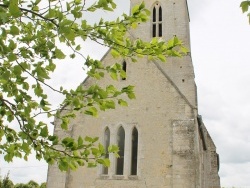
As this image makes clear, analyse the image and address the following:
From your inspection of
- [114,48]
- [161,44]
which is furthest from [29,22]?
[161,44]

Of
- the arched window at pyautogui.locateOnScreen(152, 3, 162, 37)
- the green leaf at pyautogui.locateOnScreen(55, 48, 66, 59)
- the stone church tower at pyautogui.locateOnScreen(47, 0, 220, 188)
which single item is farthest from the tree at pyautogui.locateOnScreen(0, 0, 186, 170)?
the arched window at pyautogui.locateOnScreen(152, 3, 162, 37)

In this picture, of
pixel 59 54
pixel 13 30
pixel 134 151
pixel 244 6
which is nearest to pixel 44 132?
pixel 59 54

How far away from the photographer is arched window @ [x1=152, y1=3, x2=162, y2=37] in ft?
70.7

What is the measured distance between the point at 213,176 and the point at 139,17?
51.0 ft

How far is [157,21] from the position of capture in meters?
21.8

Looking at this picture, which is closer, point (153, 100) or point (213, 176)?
point (153, 100)

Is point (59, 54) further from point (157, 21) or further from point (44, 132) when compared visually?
point (157, 21)

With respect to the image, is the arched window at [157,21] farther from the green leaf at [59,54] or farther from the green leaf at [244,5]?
the green leaf at [244,5]

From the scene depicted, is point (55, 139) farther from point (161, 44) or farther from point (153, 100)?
point (153, 100)

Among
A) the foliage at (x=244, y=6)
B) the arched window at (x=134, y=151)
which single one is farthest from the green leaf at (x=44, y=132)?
the arched window at (x=134, y=151)

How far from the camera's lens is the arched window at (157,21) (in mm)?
21547

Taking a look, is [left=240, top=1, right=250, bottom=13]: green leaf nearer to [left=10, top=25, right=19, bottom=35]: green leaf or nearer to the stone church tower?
[left=10, top=25, right=19, bottom=35]: green leaf

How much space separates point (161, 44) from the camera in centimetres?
361

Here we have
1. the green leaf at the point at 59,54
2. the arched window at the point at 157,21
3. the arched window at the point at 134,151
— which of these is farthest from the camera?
the arched window at the point at 157,21
